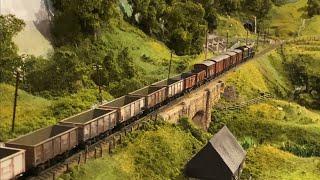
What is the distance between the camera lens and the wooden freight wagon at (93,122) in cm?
3341

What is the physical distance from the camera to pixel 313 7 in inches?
4860

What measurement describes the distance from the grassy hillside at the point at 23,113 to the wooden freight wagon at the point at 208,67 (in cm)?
2078

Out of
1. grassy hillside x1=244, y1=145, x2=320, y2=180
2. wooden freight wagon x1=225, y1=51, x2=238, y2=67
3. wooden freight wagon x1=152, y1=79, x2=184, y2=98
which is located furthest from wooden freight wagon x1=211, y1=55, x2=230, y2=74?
grassy hillside x1=244, y1=145, x2=320, y2=180

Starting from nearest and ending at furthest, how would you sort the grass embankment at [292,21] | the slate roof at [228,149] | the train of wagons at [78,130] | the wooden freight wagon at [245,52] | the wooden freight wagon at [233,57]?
1. the train of wagons at [78,130]
2. the slate roof at [228,149]
3. the wooden freight wagon at [233,57]
4. the wooden freight wagon at [245,52]
5. the grass embankment at [292,21]

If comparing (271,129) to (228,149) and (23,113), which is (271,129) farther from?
(23,113)

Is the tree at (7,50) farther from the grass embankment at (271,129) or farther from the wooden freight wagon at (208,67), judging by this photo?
the grass embankment at (271,129)

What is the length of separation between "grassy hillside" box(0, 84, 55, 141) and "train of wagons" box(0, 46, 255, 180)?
4.96 m

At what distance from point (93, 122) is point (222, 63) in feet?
110

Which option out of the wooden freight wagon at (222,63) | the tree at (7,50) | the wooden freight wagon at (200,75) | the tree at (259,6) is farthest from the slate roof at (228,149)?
the tree at (259,6)

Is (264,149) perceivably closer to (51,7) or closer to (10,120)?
(10,120)

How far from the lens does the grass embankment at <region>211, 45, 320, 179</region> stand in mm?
45219

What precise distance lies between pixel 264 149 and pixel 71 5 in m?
26.2

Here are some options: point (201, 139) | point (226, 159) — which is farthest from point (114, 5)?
point (226, 159)

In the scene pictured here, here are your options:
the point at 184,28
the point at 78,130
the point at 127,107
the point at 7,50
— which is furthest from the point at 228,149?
the point at 184,28
